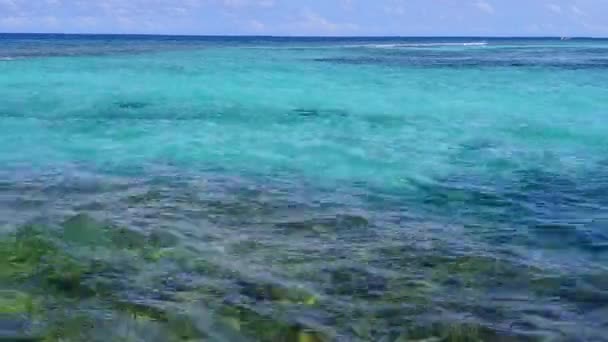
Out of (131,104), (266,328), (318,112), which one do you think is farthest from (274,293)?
(131,104)

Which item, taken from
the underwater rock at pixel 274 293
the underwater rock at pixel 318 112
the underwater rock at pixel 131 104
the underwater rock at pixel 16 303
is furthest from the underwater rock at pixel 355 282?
the underwater rock at pixel 131 104

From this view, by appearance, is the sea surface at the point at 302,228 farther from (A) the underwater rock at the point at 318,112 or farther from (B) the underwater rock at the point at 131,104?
(B) the underwater rock at the point at 131,104

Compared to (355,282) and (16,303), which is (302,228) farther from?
(16,303)

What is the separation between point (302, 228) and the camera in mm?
8906

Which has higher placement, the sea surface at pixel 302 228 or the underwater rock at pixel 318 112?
the underwater rock at pixel 318 112

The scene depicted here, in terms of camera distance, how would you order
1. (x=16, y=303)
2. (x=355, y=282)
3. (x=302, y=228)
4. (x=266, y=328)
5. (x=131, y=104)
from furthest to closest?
(x=131, y=104) → (x=302, y=228) → (x=355, y=282) → (x=16, y=303) → (x=266, y=328)

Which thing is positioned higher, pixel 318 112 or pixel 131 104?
pixel 318 112

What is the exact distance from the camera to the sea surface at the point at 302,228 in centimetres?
611

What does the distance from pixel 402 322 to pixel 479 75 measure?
107 feet

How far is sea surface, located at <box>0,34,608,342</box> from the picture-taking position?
611 centimetres

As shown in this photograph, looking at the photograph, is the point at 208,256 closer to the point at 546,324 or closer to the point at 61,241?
the point at 61,241

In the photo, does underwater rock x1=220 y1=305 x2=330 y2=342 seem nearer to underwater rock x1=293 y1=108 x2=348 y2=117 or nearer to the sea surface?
the sea surface

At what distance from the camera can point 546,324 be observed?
6.05 m

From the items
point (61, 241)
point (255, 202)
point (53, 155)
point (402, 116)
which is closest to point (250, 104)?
point (402, 116)
